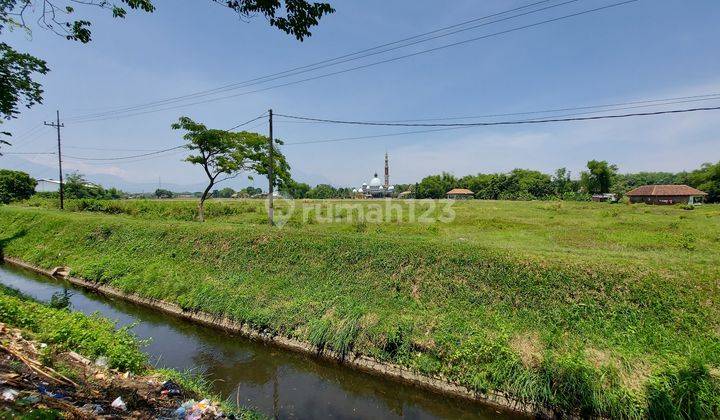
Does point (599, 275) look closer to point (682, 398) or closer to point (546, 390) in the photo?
point (682, 398)

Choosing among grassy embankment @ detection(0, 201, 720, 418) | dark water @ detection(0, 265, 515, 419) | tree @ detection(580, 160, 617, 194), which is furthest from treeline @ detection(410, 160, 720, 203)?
dark water @ detection(0, 265, 515, 419)

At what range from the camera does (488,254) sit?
9445mm

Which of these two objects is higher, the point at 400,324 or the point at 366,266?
the point at 366,266

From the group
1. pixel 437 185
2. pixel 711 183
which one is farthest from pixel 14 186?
pixel 711 183

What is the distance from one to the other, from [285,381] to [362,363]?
1870 millimetres

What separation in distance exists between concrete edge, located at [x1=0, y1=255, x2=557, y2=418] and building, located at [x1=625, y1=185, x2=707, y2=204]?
5287 centimetres

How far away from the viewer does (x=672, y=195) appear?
43438mm

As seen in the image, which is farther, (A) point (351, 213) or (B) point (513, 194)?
(B) point (513, 194)

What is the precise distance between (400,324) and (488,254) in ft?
11.1

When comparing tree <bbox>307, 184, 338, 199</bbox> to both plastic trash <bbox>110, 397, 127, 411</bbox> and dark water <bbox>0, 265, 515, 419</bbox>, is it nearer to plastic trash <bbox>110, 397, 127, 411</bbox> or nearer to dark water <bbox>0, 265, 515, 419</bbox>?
dark water <bbox>0, 265, 515, 419</bbox>

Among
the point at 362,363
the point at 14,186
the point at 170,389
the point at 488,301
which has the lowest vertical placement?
the point at 362,363

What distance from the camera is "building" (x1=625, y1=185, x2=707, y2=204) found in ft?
140

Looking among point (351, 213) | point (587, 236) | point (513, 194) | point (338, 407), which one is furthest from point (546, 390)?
point (513, 194)

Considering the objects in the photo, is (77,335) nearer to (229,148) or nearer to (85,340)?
(85,340)
